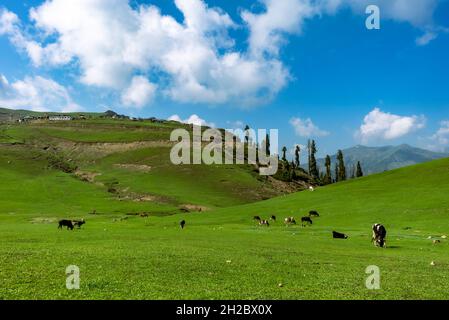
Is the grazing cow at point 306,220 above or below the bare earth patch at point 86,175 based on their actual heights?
below

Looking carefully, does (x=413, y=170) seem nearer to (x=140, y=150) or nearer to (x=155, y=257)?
(x=155, y=257)

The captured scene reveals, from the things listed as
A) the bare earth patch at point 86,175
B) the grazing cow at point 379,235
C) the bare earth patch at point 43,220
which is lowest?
the grazing cow at point 379,235

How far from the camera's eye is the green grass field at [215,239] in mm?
17859

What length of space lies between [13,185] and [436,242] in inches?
4750

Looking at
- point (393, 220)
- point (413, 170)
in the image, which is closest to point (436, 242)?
→ point (393, 220)

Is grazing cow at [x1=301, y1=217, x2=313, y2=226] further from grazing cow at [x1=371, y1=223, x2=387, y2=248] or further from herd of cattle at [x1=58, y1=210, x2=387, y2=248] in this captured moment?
grazing cow at [x1=371, y1=223, x2=387, y2=248]

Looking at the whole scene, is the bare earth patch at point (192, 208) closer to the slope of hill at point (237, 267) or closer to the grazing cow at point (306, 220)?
the grazing cow at point (306, 220)

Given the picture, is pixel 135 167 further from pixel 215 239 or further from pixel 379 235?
pixel 379 235

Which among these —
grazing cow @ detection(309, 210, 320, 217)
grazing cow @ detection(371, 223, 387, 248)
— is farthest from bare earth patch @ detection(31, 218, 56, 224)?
grazing cow @ detection(371, 223, 387, 248)

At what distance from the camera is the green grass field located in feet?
58.6

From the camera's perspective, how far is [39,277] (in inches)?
711

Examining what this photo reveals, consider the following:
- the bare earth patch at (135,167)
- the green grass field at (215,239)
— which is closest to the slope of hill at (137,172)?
the bare earth patch at (135,167)

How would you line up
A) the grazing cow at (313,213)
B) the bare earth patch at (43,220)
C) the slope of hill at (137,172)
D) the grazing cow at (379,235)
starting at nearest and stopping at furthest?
the grazing cow at (379,235), the grazing cow at (313,213), the bare earth patch at (43,220), the slope of hill at (137,172)
